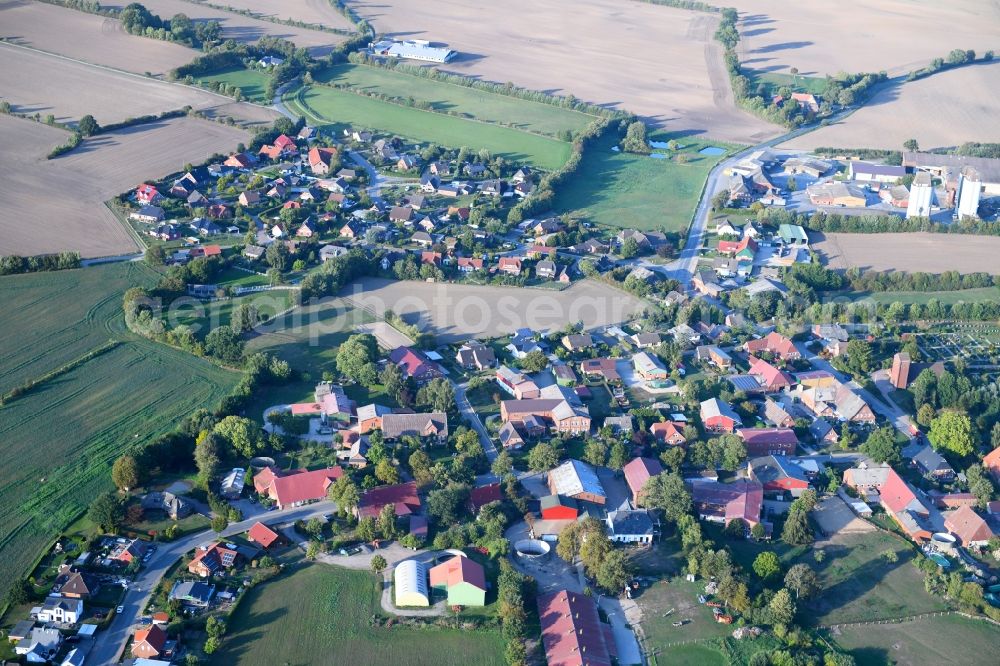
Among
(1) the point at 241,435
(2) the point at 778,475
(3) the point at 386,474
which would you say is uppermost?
(2) the point at 778,475

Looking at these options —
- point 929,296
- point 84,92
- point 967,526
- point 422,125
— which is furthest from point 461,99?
point 967,526

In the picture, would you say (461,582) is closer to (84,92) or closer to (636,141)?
(636,141)

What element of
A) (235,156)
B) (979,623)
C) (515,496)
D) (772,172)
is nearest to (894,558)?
(979,623)

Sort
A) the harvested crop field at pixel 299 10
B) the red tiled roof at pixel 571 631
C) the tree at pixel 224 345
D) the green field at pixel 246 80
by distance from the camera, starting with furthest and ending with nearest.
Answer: the harvested crop field at pixel 299 10, the green field at pixel 246 80, the tree at pixel 224 345, the red tiled roof at pixel 571 631

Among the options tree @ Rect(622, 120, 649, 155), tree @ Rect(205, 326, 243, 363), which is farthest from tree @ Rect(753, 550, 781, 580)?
tree @ Rect(622, 120, 649, 155)

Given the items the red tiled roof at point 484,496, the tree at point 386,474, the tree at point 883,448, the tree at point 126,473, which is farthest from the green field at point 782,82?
the tree at point 126,473

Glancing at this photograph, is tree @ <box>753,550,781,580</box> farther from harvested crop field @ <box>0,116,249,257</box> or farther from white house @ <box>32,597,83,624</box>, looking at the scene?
harvested crop field @ <box>0,116,249,257</box>

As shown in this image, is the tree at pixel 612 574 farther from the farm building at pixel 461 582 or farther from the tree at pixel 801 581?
the tree at pixel 801 581
